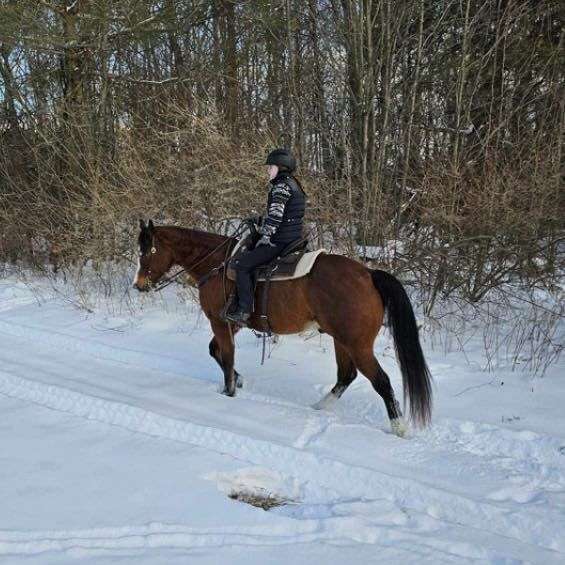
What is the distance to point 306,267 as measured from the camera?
5.44 metres

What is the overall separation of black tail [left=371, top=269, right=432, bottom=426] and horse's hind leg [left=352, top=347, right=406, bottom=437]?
5.5 inches

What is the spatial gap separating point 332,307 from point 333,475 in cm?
167

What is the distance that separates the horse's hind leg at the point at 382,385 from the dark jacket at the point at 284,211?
4.73ft

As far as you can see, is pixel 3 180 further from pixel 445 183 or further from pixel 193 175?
pixel 445 183

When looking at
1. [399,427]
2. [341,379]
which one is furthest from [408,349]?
[341,379]

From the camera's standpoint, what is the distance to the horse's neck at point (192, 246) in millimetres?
6387

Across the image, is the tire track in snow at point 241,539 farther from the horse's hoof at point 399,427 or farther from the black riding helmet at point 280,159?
the black riding helmet at point 280,159

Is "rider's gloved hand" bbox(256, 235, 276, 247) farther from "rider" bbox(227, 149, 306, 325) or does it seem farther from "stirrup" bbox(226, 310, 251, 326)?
"stirrup" bbox(226, 310, 251, 326)

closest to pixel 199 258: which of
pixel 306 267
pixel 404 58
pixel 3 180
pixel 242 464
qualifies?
pixel 306 267

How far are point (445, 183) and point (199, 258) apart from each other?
4627mm

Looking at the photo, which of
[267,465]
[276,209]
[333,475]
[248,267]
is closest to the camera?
[333,475]

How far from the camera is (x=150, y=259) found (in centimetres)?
637

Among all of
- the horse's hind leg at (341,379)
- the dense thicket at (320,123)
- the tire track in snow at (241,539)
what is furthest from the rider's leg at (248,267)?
the dense thicket at (320,123)

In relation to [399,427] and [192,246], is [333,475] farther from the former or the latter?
[192,246]
